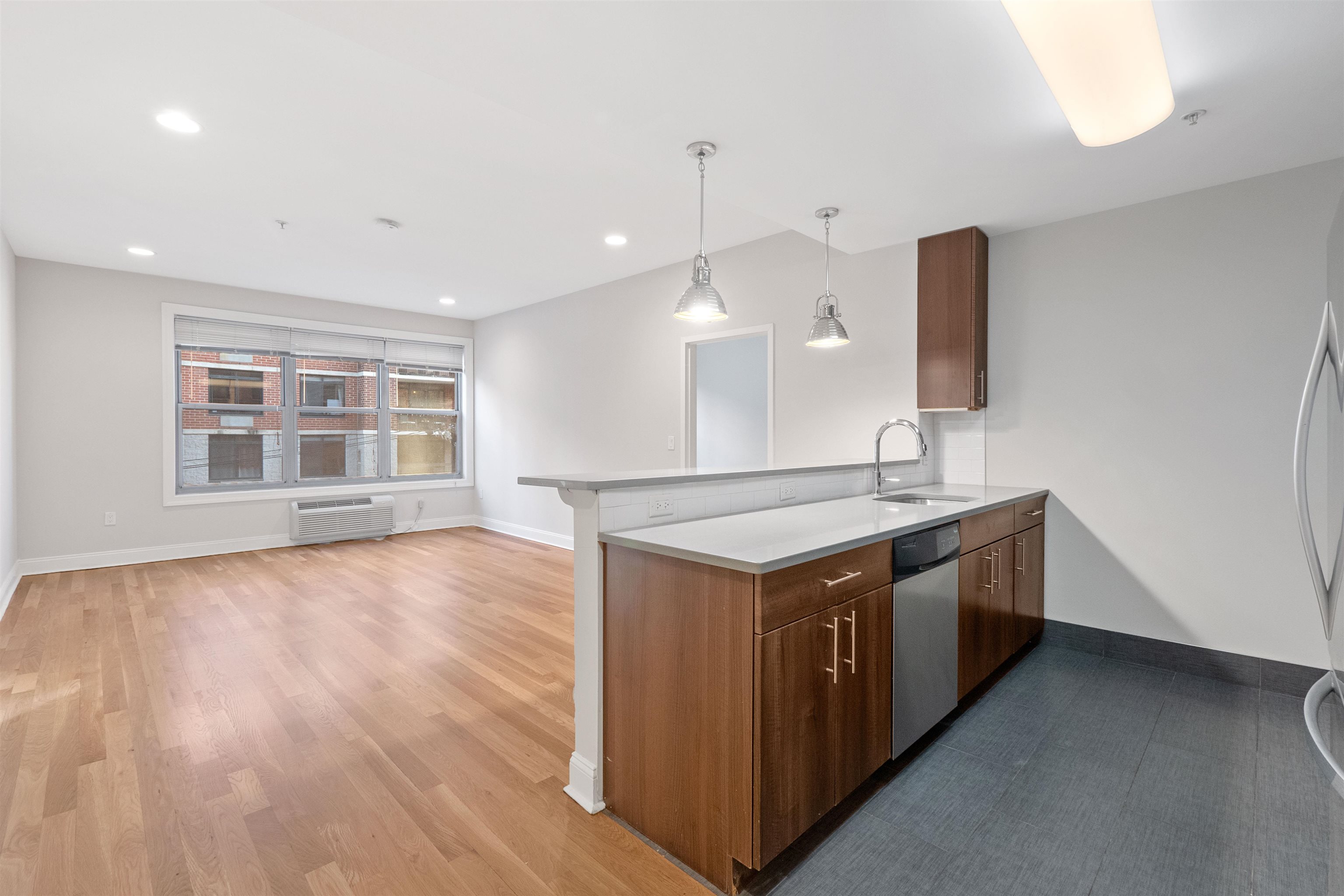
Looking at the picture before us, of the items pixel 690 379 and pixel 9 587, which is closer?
pixel 9 587

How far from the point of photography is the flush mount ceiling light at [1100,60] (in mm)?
1396

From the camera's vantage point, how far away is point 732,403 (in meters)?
6.88

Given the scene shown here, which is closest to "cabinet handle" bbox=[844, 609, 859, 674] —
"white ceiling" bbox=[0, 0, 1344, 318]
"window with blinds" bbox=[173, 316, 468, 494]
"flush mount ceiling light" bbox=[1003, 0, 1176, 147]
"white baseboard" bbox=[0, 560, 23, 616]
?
"flush mount ceiling light" bbox=[1003, 0, 1176, 147]

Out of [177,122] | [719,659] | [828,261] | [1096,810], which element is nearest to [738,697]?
[719,659]

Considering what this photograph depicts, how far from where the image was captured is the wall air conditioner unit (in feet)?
20.1

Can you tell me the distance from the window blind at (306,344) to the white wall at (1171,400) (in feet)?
20.0

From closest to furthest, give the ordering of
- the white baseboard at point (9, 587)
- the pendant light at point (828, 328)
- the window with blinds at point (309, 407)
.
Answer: the pendant light at point (828, 328) → the white baseboard at point (9, 587) → the window with blinds at point (309, 407)

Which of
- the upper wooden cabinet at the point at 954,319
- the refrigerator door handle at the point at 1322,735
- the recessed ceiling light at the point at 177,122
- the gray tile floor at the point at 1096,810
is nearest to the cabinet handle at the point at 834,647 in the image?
the gray tile floor at the point at 1096,810

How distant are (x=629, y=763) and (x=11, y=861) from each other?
1.70 m

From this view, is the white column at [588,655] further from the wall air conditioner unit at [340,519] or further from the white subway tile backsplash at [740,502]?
the wall air conditioner unit at [340,519]

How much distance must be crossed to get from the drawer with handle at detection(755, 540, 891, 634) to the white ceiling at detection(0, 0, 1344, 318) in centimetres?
154

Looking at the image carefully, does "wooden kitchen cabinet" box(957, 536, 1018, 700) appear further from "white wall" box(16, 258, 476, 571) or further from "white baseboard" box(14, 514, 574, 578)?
"white wall" box(16, 258, 476, 571)

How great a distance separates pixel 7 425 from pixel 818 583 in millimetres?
6004

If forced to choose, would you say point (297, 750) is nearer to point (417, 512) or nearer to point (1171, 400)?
point (1171, 400)
